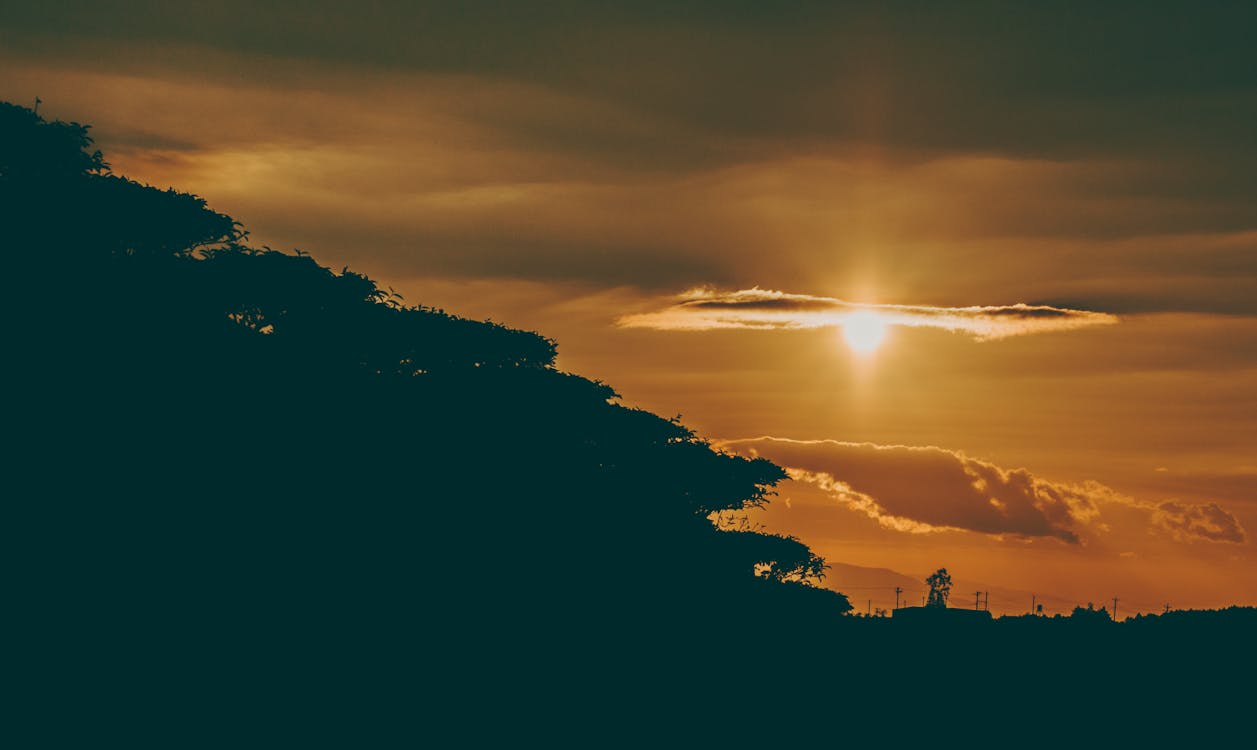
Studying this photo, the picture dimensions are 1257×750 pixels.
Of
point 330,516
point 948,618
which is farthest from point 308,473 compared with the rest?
point 948,618

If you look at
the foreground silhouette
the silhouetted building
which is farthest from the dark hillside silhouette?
the silhouetted building

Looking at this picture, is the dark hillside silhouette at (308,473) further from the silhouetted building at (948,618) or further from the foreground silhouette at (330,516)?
the silhouetted building at (948,618)

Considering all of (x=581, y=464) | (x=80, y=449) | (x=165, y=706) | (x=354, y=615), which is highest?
(x=581, y=464)

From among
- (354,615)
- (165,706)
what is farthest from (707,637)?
(165,706)

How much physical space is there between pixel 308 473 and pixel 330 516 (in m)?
1.57

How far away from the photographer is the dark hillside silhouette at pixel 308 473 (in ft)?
124

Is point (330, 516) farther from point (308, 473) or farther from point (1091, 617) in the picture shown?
point (1091, 617)

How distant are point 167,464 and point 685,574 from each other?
20.3 metres

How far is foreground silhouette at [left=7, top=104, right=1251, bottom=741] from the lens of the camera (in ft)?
121

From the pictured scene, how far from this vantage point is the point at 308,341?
48719 mm

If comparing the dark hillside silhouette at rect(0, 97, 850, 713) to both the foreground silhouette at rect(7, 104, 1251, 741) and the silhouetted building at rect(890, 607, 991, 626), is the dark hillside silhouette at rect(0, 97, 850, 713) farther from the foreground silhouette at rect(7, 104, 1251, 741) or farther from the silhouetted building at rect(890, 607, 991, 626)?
the silhouetted building at rect(890, 607, 991, 626)

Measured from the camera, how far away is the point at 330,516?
1693 inches

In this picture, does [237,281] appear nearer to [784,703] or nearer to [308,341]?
[308,341]

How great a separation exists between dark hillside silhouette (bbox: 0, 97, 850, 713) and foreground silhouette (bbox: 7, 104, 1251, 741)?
0.09m
